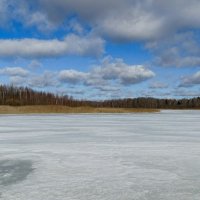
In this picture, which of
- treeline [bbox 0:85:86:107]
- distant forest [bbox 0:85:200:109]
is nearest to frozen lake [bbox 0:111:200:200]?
distant forest [bbox 0:85:200:109]

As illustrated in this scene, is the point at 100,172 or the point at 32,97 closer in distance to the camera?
the point at 100,172

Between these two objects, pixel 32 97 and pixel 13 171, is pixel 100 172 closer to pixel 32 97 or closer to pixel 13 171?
pixel 13 171

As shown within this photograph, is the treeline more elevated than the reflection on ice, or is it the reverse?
the treeline

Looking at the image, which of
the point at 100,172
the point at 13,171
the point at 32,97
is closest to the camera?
the point at 100,172

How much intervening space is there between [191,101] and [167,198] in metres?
112

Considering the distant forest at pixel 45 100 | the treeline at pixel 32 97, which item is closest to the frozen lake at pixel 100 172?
the distant forest at pixel 45 100

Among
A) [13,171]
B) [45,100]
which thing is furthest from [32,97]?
[13,171]

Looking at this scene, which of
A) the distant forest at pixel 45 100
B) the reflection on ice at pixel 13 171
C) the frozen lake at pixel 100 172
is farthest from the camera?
the distant forest at pixel 45 100

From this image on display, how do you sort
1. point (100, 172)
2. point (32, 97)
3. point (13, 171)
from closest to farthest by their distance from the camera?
point (100, 172) < point (13, 171) < point (32, 97)

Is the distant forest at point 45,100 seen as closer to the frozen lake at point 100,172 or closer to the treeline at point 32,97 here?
the treeline at point 32,97

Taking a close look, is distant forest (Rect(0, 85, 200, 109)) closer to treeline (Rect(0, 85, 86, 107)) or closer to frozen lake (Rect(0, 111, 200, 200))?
treeline (Rect(0, 85, 86, 107))

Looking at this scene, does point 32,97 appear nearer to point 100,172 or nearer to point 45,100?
point 45,100

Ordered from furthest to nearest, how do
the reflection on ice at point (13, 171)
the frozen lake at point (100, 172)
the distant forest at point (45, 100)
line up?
the distant forest at point (45, 100) < the reflection on ice at point (13, 171) < the frozen lake at point (100, 172)

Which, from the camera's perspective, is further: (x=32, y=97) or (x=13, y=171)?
(x=32, y=97)
